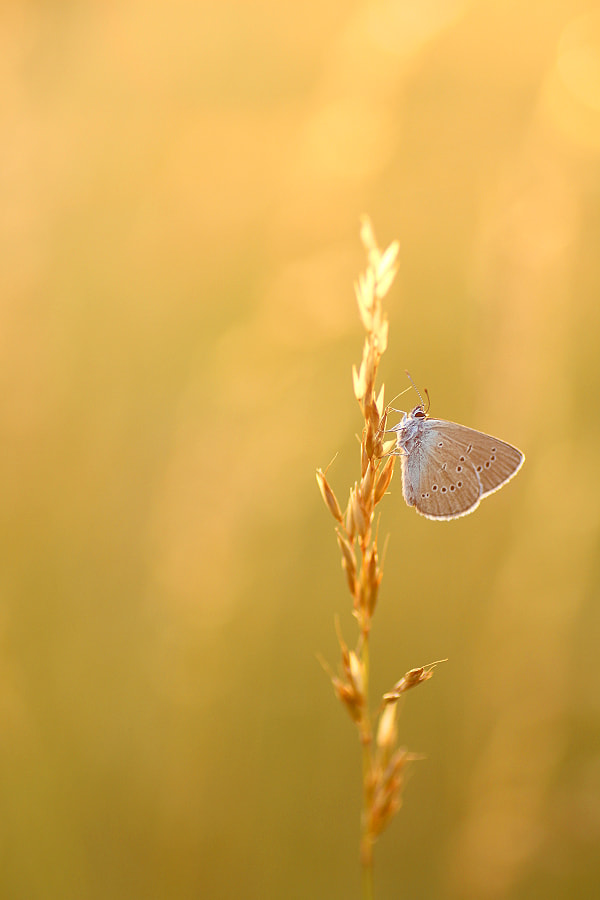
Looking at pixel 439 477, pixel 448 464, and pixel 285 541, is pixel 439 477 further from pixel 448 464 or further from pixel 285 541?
pixel 285 541

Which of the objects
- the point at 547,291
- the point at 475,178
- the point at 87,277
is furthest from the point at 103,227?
the point at 547,291

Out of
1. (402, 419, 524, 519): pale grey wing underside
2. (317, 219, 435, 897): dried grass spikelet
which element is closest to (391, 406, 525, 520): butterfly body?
(402, 419, 524, 519): pale grey wing underside

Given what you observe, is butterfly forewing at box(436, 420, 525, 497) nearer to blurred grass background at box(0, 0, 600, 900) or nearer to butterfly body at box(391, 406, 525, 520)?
butterfly body at box(391, 406, 525, 520)

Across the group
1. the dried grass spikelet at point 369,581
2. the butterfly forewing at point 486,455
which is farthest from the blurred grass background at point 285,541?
the dried grass spikelet at point 369,581

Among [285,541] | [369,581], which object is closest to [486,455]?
[285,541]

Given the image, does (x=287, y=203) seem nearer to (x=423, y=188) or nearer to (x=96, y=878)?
(x=423, y=188)

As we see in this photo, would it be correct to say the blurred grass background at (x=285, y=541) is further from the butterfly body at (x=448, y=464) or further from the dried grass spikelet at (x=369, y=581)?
the dried grass spikelet at (x=369, y=581)

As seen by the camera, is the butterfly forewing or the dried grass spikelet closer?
the dried grass spikelet

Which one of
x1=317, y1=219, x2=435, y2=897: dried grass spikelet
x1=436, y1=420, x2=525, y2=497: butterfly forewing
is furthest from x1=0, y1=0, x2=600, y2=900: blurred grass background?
x1=317, y1=219, x2=435, y2=897: dried grass spikelet
